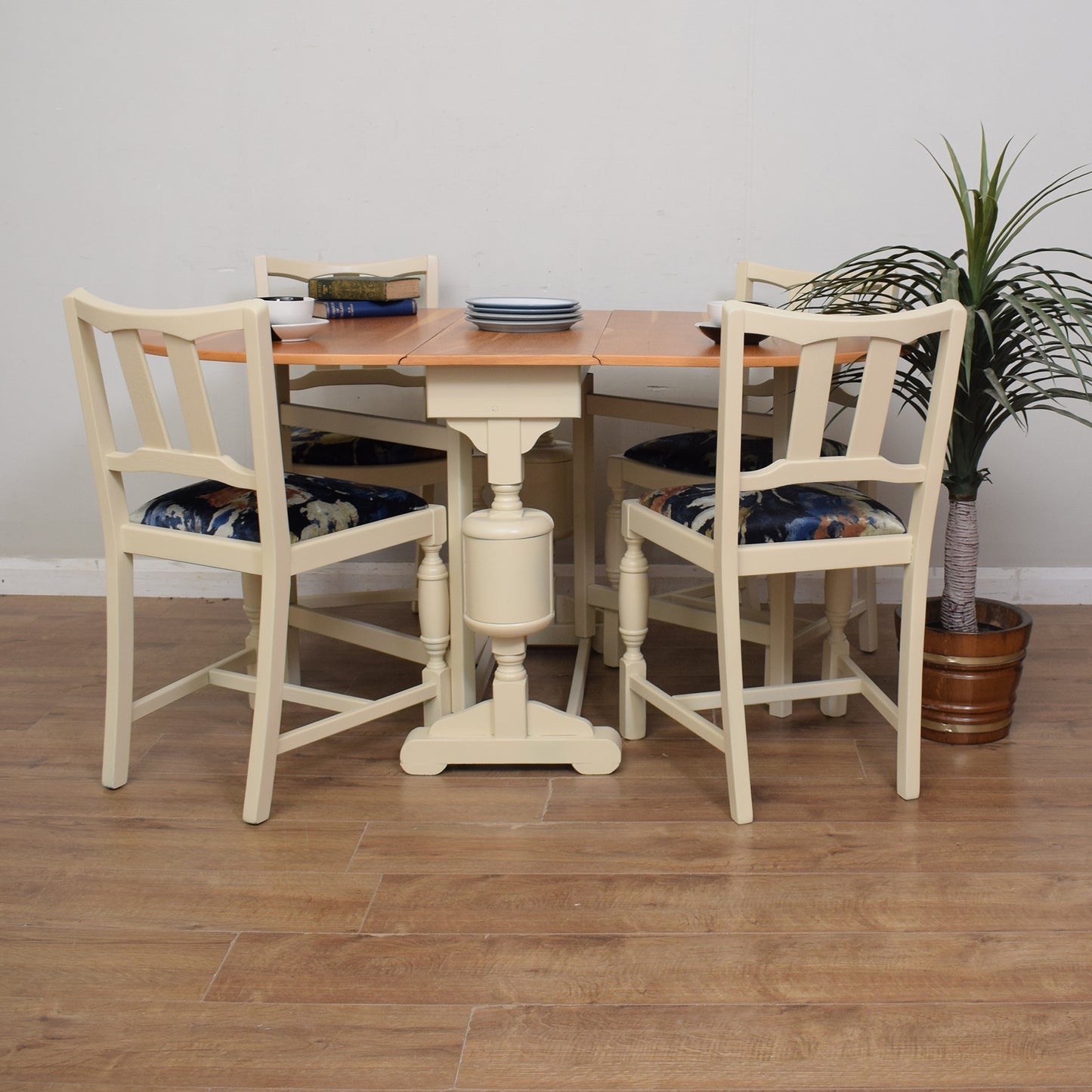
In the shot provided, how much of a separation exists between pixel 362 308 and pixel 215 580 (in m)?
1.20

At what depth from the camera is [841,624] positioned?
8.11ft

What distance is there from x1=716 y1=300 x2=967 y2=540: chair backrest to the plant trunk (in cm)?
39

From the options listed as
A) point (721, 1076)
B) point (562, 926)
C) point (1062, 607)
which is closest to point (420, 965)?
point (562, 926)

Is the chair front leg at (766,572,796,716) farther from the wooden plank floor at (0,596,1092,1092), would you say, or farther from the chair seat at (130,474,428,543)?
the chair seat at (130,474,428,543)

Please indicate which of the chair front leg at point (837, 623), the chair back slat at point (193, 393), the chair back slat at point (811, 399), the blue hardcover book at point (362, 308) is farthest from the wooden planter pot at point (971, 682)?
the chair back slat at point (193, 393)

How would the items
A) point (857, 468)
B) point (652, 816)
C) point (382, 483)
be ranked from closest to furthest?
1. point (857, 468)
2. point (652, 816)
3. point (382, 483)

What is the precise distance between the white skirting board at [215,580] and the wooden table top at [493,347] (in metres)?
1.07

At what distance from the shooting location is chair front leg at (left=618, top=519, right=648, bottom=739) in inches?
90.7

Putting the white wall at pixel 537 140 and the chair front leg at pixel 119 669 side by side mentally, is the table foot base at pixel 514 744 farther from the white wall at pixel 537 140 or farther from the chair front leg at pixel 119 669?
the white wall at pixel 537 140

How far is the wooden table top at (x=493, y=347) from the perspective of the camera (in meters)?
1.98

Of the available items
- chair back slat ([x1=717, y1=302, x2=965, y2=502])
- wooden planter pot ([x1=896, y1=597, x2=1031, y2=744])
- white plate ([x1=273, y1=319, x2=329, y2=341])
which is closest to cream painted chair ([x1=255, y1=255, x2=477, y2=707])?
white plate ([x1=273, y1=319, x2=329, y2=341])

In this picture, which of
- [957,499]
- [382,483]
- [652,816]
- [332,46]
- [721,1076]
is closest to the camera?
[721,1076]

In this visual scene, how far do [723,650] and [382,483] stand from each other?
1026mm

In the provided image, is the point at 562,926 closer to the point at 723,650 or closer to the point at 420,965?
the point at 420,965
